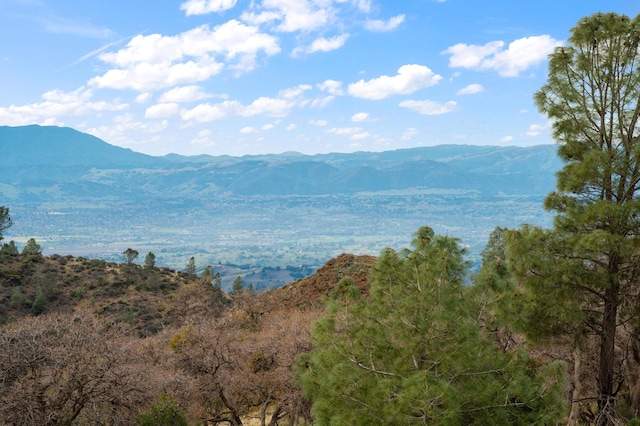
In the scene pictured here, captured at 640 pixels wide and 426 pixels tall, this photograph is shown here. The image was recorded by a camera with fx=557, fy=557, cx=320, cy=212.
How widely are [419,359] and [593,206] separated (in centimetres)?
605

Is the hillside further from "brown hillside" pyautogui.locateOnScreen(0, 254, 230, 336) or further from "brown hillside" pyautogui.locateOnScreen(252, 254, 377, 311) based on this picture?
"brown hillside" pyautogui.locateOnScreen(0, 254, 230, 336)

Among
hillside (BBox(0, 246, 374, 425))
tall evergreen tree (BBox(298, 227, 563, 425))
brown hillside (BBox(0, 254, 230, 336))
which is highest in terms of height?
tall evergreen tree (BBox(298, 227, 563, 425))

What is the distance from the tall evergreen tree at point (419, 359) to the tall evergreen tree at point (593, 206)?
2.41 metres

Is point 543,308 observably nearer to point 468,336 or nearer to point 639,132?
point 468,336

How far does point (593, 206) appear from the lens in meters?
13.8

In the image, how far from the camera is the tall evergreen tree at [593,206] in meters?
13.9

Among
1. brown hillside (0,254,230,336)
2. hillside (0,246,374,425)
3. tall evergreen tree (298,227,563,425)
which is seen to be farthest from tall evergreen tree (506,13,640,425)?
brown hillside (0,254,230,336)

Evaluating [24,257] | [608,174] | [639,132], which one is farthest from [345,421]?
[24,257]

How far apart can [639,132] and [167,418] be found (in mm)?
16416

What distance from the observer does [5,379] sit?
1623cm

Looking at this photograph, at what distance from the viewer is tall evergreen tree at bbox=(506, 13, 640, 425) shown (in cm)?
1385

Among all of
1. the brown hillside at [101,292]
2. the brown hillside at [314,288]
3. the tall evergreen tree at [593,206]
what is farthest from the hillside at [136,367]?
the brown hillside at [101,292]

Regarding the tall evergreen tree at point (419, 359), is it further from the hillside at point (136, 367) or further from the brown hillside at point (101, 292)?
the brown hillside at point (101, 292)

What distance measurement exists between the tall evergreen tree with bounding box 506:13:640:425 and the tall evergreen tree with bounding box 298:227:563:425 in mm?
2408
